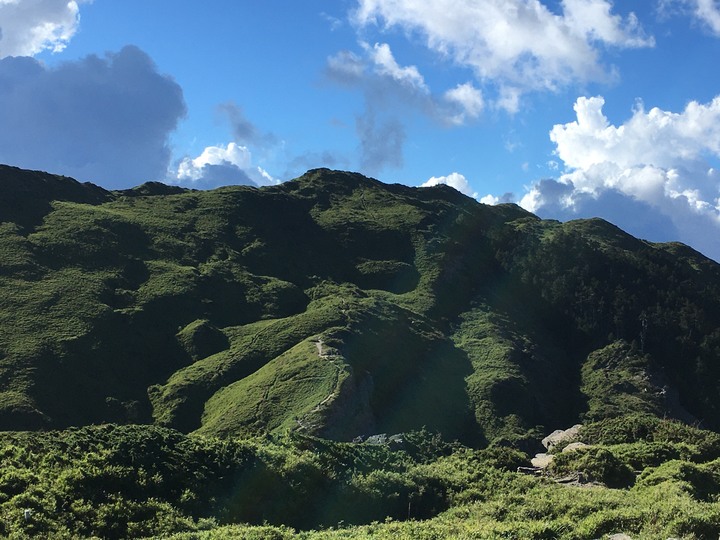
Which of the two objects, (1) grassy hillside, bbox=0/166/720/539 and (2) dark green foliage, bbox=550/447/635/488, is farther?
(2) dark green foliage, bbox=550/447/635/488

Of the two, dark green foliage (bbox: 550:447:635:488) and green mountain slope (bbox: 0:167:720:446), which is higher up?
green mountain slope (bbox: 0:167:720:446)

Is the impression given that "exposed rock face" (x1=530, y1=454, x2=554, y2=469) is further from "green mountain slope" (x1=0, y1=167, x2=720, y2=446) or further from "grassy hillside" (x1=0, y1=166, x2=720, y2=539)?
"green mountain slope" (x1=0, y1=167, x2=720, y2=446)

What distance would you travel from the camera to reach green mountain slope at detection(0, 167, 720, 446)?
59.3 m

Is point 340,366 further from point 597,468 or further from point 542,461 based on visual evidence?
point 597,468

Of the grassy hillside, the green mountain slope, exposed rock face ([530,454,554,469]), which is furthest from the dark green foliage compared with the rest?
the green mountain slope

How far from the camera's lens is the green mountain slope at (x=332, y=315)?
5931cm

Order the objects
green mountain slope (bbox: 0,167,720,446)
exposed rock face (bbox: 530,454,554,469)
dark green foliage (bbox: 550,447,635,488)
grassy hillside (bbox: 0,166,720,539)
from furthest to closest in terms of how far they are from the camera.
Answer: green mountain slope (bbox: 0,167,720,446) → exposed rock face (bbox: 530,454,554,469) → dark green foliage (bbox: 550,447,635,488) → grassy hillside (bbox: 0,166,720,539)

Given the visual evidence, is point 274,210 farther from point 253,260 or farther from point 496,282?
point 496,282

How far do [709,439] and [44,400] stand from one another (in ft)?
152

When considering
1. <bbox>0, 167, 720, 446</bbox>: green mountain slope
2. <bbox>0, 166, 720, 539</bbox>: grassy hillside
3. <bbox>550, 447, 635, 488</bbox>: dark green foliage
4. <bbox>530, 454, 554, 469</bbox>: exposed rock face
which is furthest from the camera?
<bbox>0, 167, 720, 446</bbox>: green mountain slope

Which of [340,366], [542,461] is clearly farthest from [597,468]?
A: [340,366]

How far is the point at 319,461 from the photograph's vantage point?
2512cm

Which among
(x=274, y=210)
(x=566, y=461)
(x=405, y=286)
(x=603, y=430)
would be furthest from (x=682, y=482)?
(x=274, y=210)

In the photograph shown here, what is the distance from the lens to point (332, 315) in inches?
2953
